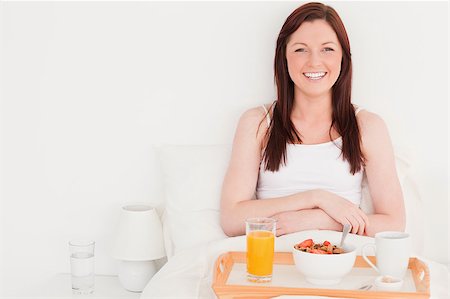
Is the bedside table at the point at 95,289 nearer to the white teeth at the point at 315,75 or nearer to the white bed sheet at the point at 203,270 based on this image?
the white bed sheet at the point at 203,270

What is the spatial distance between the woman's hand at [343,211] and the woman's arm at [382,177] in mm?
45

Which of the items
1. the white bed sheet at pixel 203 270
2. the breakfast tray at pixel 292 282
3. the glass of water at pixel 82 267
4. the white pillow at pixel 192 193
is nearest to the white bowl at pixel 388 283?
the breakfast tray at pixel 292 282

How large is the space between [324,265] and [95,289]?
91 cm

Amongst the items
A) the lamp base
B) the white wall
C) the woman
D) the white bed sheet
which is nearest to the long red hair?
the woman

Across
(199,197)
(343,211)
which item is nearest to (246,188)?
(199,197)

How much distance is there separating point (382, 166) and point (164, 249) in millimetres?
728

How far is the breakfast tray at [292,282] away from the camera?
1729 millimetres

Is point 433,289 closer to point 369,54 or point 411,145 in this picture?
point 411,145

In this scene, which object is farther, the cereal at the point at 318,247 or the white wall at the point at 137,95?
the white wall at the point at 137,95

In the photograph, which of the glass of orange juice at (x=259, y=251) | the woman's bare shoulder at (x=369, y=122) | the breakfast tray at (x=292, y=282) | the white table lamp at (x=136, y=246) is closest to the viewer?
the breakfast tray at (x=292, y=282)

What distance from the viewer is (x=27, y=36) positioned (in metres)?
2.53

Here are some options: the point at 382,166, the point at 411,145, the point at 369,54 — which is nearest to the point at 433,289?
the point at 382,166

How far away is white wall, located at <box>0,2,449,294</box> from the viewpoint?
2377 mm

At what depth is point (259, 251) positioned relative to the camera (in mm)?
1841
